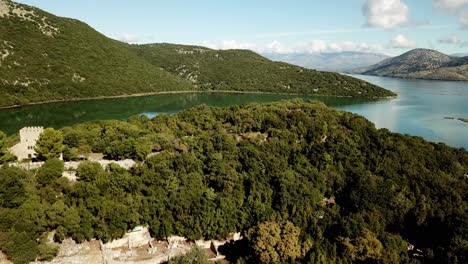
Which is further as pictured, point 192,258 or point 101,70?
point 101,70

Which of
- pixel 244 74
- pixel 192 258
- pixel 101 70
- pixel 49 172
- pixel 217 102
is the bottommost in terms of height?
pixel 192 258

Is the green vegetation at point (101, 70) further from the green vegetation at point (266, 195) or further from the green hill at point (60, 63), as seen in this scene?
the green vegetation at point (266, 195)

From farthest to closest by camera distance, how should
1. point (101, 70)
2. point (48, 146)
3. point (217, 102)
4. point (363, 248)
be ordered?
point (101, 70) < point (217, 102) < point (48, 146) < point (363, 248)

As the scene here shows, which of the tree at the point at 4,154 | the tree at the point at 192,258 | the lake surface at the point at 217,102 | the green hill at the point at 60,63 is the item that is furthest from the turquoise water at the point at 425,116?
the green hill at the point at 60,63

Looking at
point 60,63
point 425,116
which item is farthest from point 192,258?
point 60,63

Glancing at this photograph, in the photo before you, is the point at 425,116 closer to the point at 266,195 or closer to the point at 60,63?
the point at 266,195

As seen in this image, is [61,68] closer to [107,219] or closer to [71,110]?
[71,110]

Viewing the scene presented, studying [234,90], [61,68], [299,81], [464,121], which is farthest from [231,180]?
[299,81]
